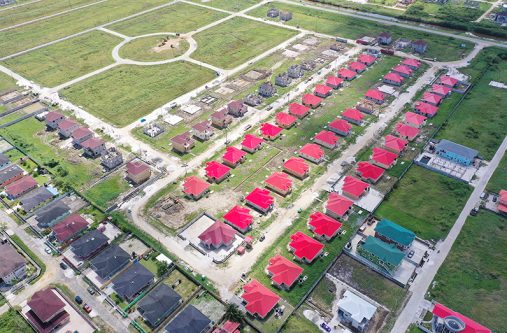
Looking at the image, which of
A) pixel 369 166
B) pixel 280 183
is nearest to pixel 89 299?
pixel 280 183

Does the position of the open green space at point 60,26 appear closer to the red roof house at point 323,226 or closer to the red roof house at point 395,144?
the red roof house at point 395,144

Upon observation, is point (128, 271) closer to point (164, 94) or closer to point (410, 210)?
point (410, 210)

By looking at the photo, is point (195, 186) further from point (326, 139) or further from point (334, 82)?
point (334, 82)

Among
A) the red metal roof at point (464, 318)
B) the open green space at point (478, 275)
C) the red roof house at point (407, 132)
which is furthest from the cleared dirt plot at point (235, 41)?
the red metal roof at point (464, 318)

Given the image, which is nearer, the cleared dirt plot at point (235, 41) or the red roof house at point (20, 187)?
the red roof house at point (20, 187)

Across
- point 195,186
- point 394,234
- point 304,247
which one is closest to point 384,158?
point 394,234
